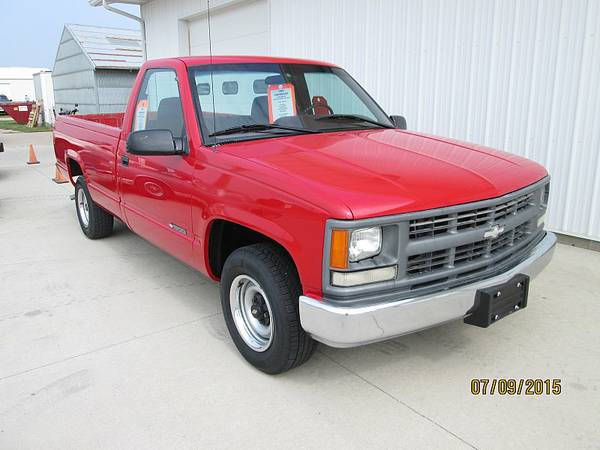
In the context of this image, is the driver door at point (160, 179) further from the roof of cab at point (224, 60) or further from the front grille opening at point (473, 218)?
the front grille opening at point (473, 218)

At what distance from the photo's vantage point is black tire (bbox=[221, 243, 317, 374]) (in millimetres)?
2684

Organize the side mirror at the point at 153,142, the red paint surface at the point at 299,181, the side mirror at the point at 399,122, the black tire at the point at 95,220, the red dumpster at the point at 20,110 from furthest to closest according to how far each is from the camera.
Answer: the red dumpster at the point at 20,110
the black tire at the point at 95,220
the side mirror at the point at 399,122
the side mirror at the point at 153,142
the red paint surface at the point at 299,181

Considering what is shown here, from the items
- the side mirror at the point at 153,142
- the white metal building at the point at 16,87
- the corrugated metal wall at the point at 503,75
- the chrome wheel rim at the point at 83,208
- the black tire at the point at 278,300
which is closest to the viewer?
the black tire at the point at 278,300

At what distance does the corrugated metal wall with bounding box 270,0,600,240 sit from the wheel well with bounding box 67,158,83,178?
3820 millimetres

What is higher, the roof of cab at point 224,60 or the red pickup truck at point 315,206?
the roof of cab at point 224,60

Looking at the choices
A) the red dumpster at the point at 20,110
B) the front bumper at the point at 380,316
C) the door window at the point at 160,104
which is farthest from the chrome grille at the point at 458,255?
the red dumpster at the point at 20,110

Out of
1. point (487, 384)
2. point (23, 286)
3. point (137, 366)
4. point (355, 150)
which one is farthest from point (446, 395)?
point (23, 286)

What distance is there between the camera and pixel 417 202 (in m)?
2.40

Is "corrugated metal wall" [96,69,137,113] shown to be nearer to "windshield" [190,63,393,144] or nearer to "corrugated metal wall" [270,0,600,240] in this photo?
"corrugated metal wall" [270,0,600,240]

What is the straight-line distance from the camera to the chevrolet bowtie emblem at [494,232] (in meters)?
2.66

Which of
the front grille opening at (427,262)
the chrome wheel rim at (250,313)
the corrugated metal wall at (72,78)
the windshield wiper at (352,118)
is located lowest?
the chrome wheel rim at (250,313)

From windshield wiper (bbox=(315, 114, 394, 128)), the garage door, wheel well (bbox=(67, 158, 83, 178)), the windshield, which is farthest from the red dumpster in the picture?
windshield wiper (bbox=(315, 114, 394, 128))

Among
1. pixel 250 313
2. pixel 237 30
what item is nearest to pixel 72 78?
pixel 237 30

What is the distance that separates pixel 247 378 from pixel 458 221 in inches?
58.7
